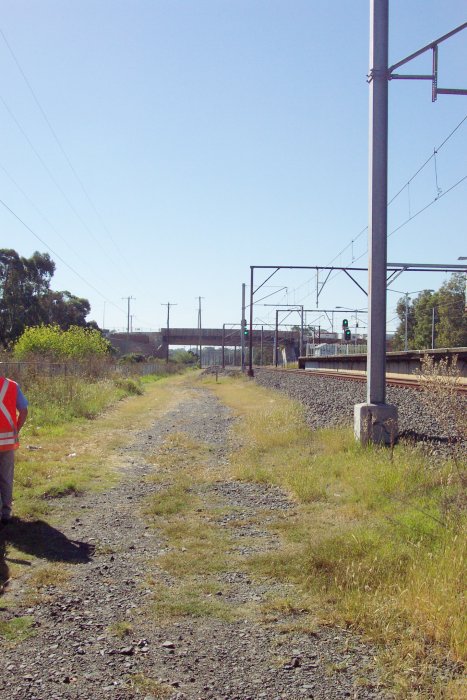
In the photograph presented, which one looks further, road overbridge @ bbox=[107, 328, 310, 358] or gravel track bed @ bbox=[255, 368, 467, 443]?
road overbridge @ bbox=[107, 328, 310, 358]

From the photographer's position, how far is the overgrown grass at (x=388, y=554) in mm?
3987

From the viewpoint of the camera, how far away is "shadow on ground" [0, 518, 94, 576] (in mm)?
5992

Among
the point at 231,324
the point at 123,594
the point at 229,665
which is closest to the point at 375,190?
the point at 123,594

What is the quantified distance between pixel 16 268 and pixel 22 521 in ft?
185

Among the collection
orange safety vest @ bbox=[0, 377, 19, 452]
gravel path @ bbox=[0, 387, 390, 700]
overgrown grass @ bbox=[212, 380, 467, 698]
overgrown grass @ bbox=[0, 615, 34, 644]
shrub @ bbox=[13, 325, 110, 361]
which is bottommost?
gravel path @ bbox=[0, 387, 390, 700]

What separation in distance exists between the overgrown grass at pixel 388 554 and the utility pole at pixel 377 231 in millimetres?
Answer: 721

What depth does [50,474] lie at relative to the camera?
9.95 m

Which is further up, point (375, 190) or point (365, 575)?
point (375, 190)

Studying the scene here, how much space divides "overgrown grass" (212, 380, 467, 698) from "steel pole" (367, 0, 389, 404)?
1.43 metres

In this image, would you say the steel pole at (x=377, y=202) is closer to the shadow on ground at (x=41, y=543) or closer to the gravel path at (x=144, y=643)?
the gravel path at (x=144, y=643)

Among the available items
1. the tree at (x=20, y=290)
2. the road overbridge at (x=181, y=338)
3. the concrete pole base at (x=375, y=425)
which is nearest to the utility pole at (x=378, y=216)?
the concrete pole base at (x=375, y=425)

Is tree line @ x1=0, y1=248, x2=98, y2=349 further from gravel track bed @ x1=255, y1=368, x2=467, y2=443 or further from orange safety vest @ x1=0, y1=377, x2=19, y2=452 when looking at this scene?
orange safety vest @ x1=0, y1=377, x2=19, y2=452

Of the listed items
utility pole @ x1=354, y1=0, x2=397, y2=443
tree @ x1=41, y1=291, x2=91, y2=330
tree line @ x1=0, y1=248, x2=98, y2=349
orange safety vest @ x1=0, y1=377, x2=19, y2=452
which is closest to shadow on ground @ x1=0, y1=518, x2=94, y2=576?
orange safety vest @ x1=0, y1=377, x2=19, y2=452

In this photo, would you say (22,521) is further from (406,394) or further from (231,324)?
(231,324)
